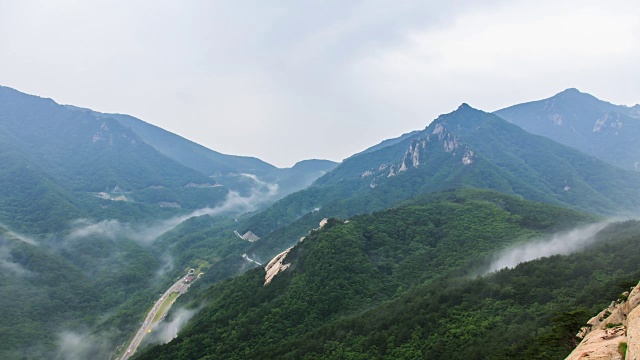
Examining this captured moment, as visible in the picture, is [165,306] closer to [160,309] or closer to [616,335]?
[160,309]

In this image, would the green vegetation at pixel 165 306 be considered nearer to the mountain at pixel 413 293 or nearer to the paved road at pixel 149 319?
the paved road at pixel 149 319

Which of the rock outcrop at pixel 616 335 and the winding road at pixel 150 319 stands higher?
the rock outcrop at pixel 616 335

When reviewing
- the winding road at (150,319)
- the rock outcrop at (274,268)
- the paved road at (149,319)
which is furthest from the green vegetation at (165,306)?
the rock outcrop at (274,268)

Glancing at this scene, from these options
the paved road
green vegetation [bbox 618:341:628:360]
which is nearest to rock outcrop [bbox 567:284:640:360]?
green vegetation [bbox 618:341:628:360]

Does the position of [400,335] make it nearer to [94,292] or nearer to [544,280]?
[544,280]

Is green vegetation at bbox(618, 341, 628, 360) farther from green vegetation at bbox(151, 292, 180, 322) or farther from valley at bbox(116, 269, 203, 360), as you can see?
green vegetation at bbox(151, 292, 180, 322)

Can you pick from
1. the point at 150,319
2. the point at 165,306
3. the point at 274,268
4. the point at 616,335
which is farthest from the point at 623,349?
the point at 165,306
